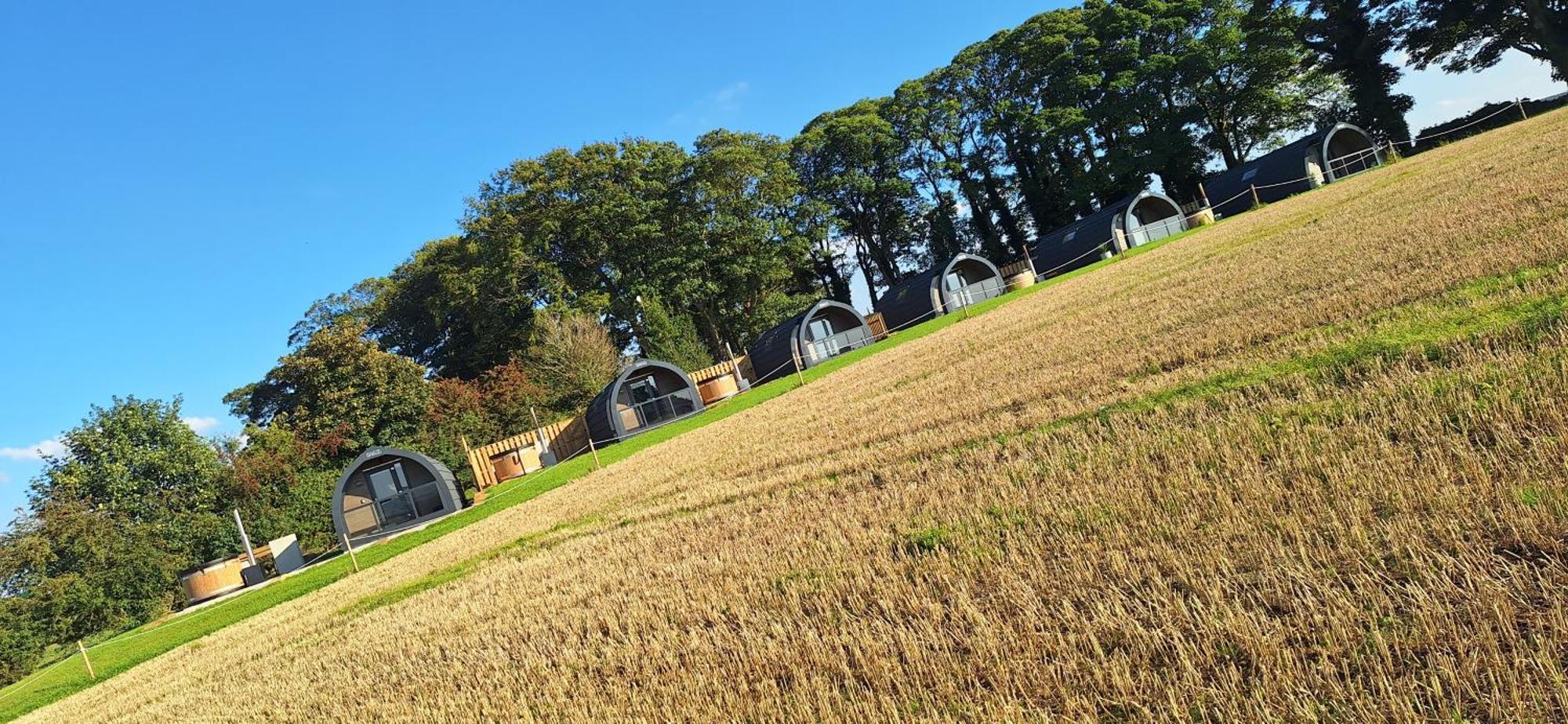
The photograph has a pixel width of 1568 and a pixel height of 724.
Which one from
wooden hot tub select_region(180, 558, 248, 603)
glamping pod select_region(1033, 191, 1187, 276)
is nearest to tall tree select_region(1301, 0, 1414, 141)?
glamping pod select_region(1033, 191, 1187, 276)

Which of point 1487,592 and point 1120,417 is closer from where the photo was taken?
point 1487,592

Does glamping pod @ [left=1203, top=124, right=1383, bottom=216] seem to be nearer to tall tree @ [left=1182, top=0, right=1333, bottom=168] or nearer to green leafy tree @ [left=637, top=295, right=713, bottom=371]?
tall tree @ [left=1182, top=0, right=1333, bottom=168]

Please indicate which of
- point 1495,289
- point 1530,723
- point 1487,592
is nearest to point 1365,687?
point 1530,723

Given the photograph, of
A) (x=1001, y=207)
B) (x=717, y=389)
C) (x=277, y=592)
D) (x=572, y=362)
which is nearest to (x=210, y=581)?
(x=277, y=592)

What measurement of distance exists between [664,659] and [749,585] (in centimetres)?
100

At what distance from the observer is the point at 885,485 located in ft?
22.8

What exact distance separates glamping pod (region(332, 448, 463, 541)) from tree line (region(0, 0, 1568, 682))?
3.50 m

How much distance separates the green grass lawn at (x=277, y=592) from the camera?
1484 centimetres

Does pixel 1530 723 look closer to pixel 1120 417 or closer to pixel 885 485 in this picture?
pixel 1120 417

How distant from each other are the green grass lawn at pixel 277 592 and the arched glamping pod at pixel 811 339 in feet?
19.8

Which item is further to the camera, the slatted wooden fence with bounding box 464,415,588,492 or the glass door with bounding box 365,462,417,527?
the slatted wooden fence with bounding box 464,415,588,492

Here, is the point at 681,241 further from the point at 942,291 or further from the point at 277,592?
the point at 277,592

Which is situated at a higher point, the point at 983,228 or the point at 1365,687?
the point at 983,228

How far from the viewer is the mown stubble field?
267cm
